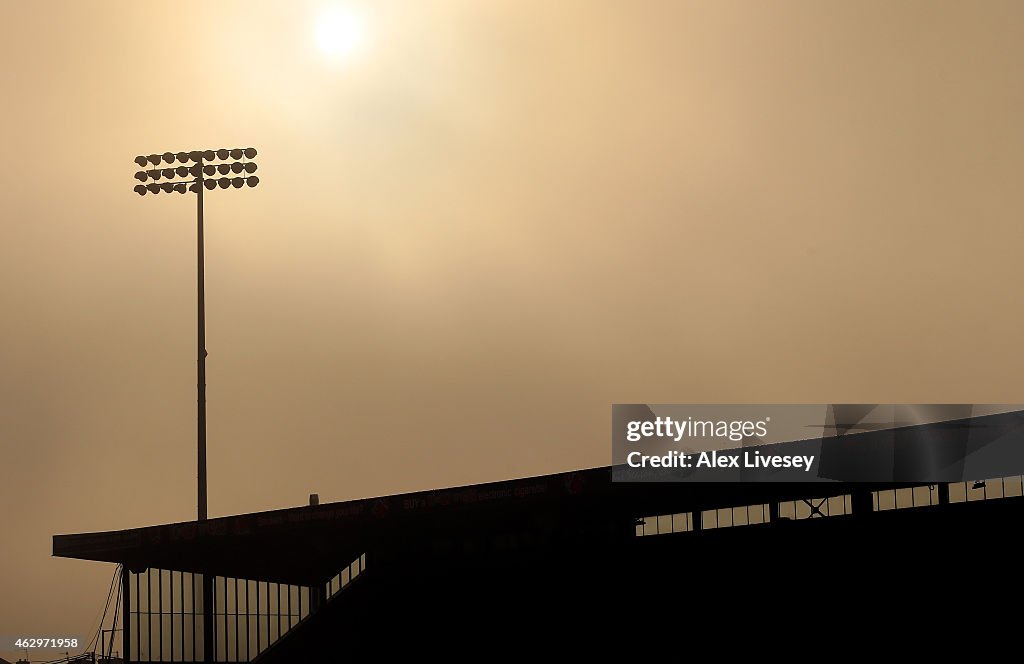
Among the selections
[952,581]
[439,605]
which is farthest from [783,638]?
[439,605]

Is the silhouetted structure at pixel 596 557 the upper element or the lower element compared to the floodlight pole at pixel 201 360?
lower

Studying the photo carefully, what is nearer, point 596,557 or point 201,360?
point 596,557

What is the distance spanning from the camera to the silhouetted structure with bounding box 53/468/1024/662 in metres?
20.8

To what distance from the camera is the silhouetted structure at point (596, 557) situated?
20.8 metres

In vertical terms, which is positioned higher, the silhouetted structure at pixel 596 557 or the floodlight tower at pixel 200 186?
the floodlight tower at pixel 200 186

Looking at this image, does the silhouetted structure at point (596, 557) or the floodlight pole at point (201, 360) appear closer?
the silhouetted structure at point (596, 557)

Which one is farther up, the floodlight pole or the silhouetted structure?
the floodlight pole

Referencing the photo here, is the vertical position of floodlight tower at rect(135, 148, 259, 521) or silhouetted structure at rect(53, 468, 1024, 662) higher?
floodlight tower at rect(135, 148, 259, 521)

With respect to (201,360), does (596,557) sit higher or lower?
lower

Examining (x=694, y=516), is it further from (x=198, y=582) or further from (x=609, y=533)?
(x=198, y=582)

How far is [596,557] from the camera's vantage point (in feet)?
77.8

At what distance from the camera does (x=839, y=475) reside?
20.8 m

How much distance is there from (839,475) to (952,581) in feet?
8.09

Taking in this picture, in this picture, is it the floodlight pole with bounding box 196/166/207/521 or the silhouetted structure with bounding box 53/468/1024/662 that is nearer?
the silhouetted structure with bounding box 53/468/1024/662
